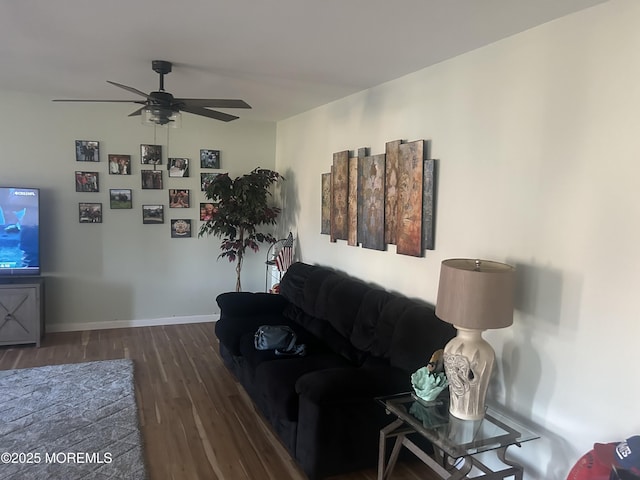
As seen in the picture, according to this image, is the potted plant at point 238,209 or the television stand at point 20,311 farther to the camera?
the potted plant at point 238,209

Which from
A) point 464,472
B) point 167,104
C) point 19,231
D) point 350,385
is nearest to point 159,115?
point 167,104

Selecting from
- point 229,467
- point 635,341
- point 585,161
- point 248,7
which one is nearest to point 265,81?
point 248,7

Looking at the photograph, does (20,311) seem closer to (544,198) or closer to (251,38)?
(251,38)

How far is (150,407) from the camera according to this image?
3441mm

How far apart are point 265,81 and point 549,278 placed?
8.30ft

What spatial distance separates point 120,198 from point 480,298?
4.24m

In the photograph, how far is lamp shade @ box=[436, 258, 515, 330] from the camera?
219 cm

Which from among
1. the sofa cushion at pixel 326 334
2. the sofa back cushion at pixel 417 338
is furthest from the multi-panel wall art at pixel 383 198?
the sofa cushion at pixel 326 334

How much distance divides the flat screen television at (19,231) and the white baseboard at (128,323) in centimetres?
75

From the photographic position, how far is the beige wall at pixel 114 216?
4840 mm

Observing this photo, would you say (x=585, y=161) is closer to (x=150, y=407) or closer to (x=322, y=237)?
(x=322, y=237)

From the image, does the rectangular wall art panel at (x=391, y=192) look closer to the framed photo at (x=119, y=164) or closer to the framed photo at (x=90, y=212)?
the framed photo at (x=119, y=164)

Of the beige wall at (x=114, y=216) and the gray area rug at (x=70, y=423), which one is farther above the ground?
the beige wall at (x=114, y=216)

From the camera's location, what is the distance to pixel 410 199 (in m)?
3.23
